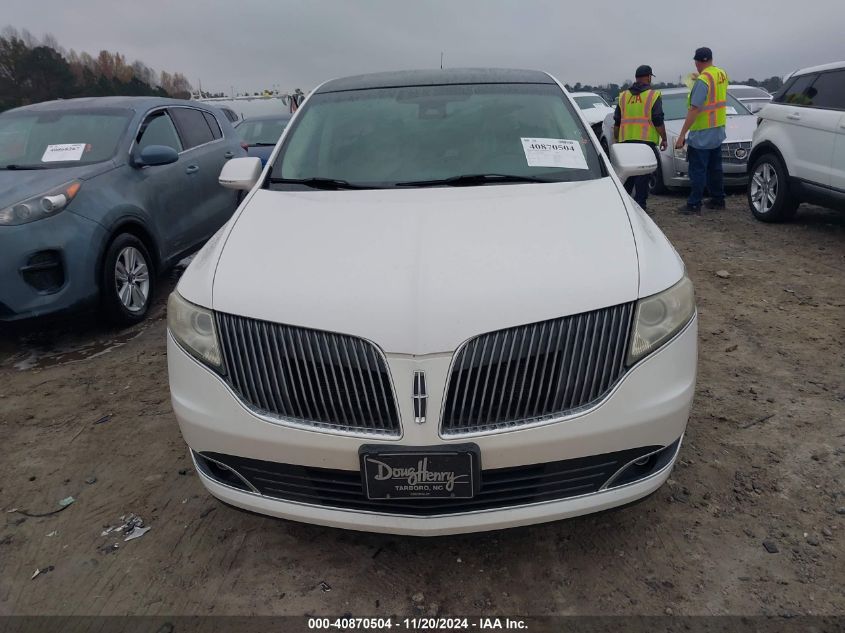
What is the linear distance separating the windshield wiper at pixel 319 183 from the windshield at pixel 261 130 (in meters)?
7.99

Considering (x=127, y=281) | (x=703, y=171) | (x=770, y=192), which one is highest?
(x=703, y=171)

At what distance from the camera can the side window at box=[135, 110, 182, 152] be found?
5195mm

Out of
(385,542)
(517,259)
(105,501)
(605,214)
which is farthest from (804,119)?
(105,501)

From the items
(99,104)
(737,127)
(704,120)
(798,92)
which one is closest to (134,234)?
(99,104)

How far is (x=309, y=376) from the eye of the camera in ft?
6.54

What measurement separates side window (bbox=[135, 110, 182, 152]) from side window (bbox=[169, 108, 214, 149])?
0.42ft

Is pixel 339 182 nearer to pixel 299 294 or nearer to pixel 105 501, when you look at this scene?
pixel 299 294

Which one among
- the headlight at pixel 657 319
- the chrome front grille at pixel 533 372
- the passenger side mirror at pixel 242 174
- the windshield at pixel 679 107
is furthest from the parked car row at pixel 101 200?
the windshield at pixel 679 107

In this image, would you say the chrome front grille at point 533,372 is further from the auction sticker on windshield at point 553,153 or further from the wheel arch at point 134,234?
the wheel arch at point 134,234

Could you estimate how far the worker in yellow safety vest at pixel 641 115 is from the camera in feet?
24.2

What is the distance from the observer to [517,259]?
2143 millimetres

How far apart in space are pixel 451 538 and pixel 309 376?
917 mm

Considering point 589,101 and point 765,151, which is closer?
point 765,151

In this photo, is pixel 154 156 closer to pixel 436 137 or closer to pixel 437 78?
pixel 437 78
